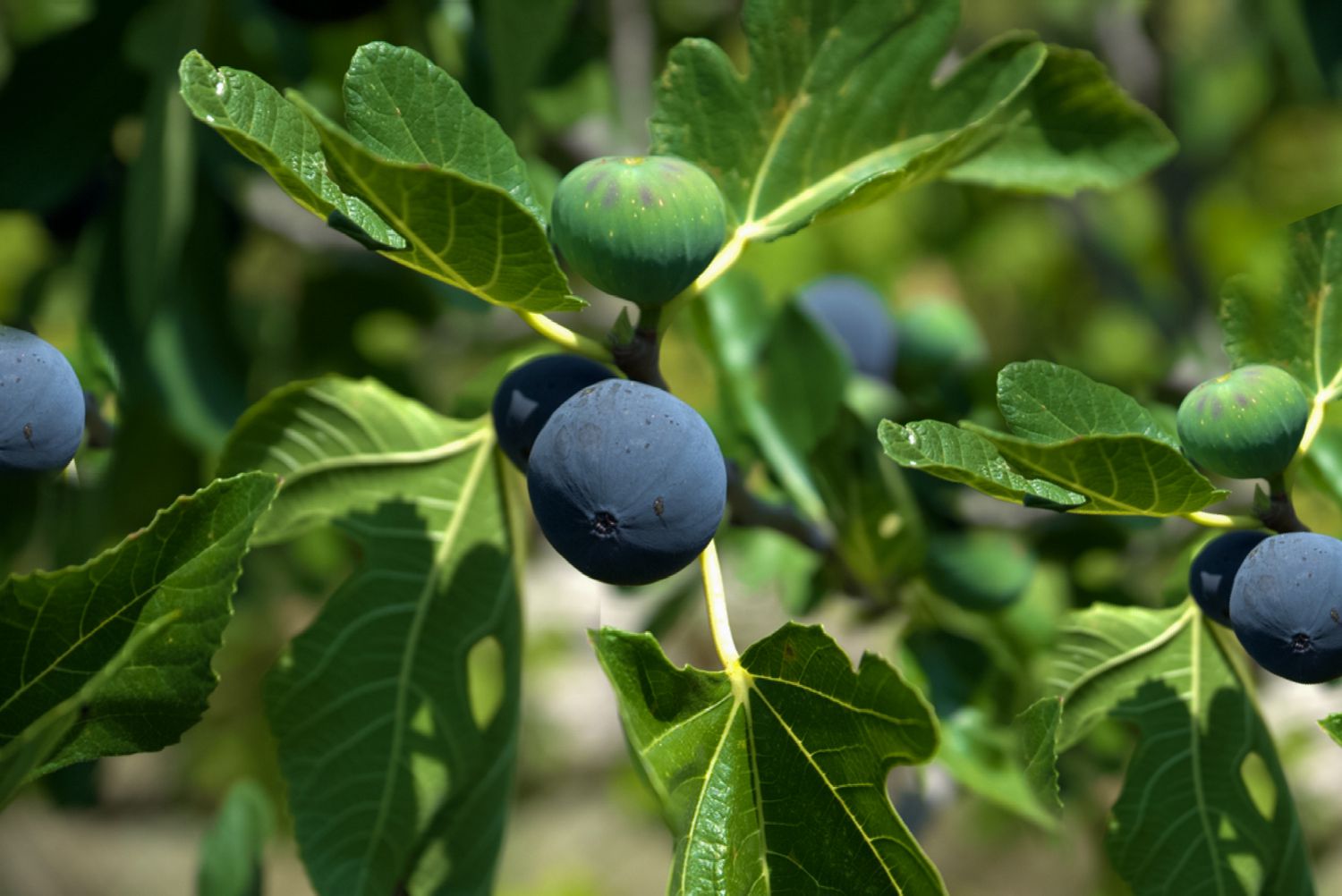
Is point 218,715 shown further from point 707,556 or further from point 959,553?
point 707,556

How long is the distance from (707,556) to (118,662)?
0.43m

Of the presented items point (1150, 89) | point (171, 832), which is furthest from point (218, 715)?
point (1150, 89)

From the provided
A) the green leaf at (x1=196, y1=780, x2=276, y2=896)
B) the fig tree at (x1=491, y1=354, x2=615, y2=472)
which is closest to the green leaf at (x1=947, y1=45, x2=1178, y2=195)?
the fig tree at (x1=491, y1=354, x2=615, y2=472)

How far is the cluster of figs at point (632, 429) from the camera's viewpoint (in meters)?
0.84

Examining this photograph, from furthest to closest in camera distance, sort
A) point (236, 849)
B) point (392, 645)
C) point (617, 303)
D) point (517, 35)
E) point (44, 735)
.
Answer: point (617, 303) → point (236, 849) → point (517, 35) → point (392, 645) → point (44, 735)

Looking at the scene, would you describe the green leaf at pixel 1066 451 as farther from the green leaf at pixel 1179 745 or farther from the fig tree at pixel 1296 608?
the green leaf at pixel 1179 745

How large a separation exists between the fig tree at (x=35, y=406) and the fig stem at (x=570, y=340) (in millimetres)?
346

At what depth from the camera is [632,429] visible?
2.77 ft

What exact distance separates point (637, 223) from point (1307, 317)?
1.92 feet

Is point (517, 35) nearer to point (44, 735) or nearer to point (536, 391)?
point (536, 391)

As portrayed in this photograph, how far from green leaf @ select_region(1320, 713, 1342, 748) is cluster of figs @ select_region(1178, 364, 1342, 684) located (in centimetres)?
4

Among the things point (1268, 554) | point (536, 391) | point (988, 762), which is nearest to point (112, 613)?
point (536, 391)

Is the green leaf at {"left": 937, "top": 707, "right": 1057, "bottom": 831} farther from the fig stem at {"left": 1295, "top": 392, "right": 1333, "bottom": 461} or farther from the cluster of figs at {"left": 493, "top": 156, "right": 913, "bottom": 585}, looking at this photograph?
the cluster of figs at {"left": 493, "top": 156, "right": 913, "bottom": 585}

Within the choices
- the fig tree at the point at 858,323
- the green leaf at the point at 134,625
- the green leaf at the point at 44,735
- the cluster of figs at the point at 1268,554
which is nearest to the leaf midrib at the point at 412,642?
the green leaf at the point at 134,625
